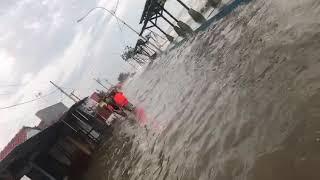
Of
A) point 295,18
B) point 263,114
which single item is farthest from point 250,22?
point 263,114

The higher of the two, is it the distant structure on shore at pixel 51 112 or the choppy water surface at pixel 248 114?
the distant structure on shore at pixel 51 112

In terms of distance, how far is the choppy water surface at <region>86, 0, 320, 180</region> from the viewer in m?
6.82

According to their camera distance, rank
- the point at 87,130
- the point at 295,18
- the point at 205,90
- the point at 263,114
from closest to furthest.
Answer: the point at 263,114, the point at 295,18, the point at 205,90, the point at 87,130

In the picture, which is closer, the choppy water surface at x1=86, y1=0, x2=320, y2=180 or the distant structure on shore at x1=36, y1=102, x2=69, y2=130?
the choppy water surface at x1=86, y1=0, x2=320, y2=180

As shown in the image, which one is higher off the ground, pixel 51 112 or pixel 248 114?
pixel 51 112

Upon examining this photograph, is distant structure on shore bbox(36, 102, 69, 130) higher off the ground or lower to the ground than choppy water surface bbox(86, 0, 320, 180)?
higher

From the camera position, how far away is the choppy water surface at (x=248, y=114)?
6.82m

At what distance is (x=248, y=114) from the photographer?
29.7 ft

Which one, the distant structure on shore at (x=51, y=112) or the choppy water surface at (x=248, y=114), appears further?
the distant structure on shore at (x=51, y=112)

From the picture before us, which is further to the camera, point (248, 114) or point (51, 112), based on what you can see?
point (51, 112)

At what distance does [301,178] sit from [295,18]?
8.42 meters

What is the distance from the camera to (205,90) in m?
14.4

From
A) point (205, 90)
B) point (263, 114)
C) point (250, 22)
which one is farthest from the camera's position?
point (250, 22)

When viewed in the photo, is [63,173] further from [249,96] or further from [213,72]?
[249,96]
